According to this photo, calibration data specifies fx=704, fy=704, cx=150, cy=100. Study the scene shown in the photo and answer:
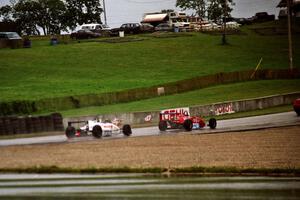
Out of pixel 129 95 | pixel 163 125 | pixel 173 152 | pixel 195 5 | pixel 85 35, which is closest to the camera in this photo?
pixel 173 152

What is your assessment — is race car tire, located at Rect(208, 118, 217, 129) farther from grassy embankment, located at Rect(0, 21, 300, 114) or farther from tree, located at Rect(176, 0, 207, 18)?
tree, located at Rect(176, 0, 207, 18)

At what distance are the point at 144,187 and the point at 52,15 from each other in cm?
9782

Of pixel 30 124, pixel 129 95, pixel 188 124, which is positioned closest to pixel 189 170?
pixel 188 124

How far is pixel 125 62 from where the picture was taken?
71312 mm

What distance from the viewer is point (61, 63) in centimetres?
7050

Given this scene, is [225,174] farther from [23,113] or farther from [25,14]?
[25,14]

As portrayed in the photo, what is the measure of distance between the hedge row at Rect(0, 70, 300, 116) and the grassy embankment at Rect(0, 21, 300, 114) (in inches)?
73.9

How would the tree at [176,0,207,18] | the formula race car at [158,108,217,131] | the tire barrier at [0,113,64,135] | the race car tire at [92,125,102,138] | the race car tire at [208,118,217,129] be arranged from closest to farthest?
the race car tire at [92,125,102,138], the formula race car at [158,108,217,131], the race car tire at [208,118,217,129], the tire barrier at [0,113,64,135], the tree at [176,0,207,18]

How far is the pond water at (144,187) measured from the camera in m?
21.2

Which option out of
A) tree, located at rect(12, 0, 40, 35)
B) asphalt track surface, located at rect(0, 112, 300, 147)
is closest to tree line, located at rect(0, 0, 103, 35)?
tree, located at rect(12, 0, 40, 35)

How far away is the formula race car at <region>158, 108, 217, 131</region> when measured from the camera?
3881 centimetres

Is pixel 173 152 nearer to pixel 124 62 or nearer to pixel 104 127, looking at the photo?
pixel 104 127

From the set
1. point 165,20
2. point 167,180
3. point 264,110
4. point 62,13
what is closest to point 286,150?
point 167,180

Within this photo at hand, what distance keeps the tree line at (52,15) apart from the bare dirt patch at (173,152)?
85.2 metres
